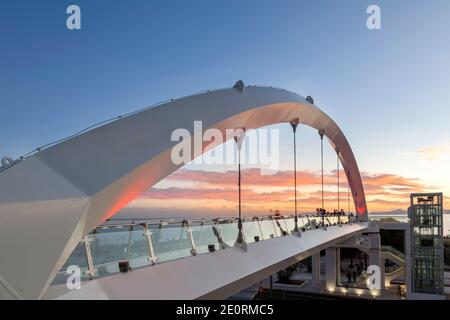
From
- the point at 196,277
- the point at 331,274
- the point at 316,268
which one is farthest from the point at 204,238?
the point at 316,268

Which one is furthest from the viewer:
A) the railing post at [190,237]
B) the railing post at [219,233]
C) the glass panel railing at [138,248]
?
the railing post at [219,233]

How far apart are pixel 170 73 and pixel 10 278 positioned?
11.6 metres

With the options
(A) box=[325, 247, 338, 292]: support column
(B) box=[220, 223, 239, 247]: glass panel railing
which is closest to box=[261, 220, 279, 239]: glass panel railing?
(B) box=[220, 223, 239, 247]: glass panel railing

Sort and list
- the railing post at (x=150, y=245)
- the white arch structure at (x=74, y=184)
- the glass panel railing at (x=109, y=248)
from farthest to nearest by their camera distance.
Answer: the railing post at (x=150, y=245), the glass panel railing at (x=109, y=248), the white arch structure at (x=74, y=184)

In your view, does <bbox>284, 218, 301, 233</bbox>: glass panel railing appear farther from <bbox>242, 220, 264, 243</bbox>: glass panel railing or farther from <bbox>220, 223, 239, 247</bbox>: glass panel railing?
<bbox>220, 223, 239, 247</bbox>: glass panel railing

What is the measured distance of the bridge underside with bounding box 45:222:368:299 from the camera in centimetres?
486

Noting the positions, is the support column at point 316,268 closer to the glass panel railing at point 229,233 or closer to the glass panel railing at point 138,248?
the glass panel railing at point 229,233

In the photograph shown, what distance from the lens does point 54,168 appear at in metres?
5.04

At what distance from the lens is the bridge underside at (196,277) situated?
4.86 m

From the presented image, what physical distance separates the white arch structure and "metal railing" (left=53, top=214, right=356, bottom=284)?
27 cm

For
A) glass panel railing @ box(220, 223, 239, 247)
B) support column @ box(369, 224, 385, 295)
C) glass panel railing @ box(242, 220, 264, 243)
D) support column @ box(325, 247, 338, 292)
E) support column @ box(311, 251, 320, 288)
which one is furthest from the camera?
support column @ box(311, 251, 320, 288)

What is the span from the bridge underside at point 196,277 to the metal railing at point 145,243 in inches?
5.7

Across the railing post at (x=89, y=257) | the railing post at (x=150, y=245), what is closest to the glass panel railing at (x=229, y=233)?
the railing post at (x=150, y=245)

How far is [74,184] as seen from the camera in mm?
5059
